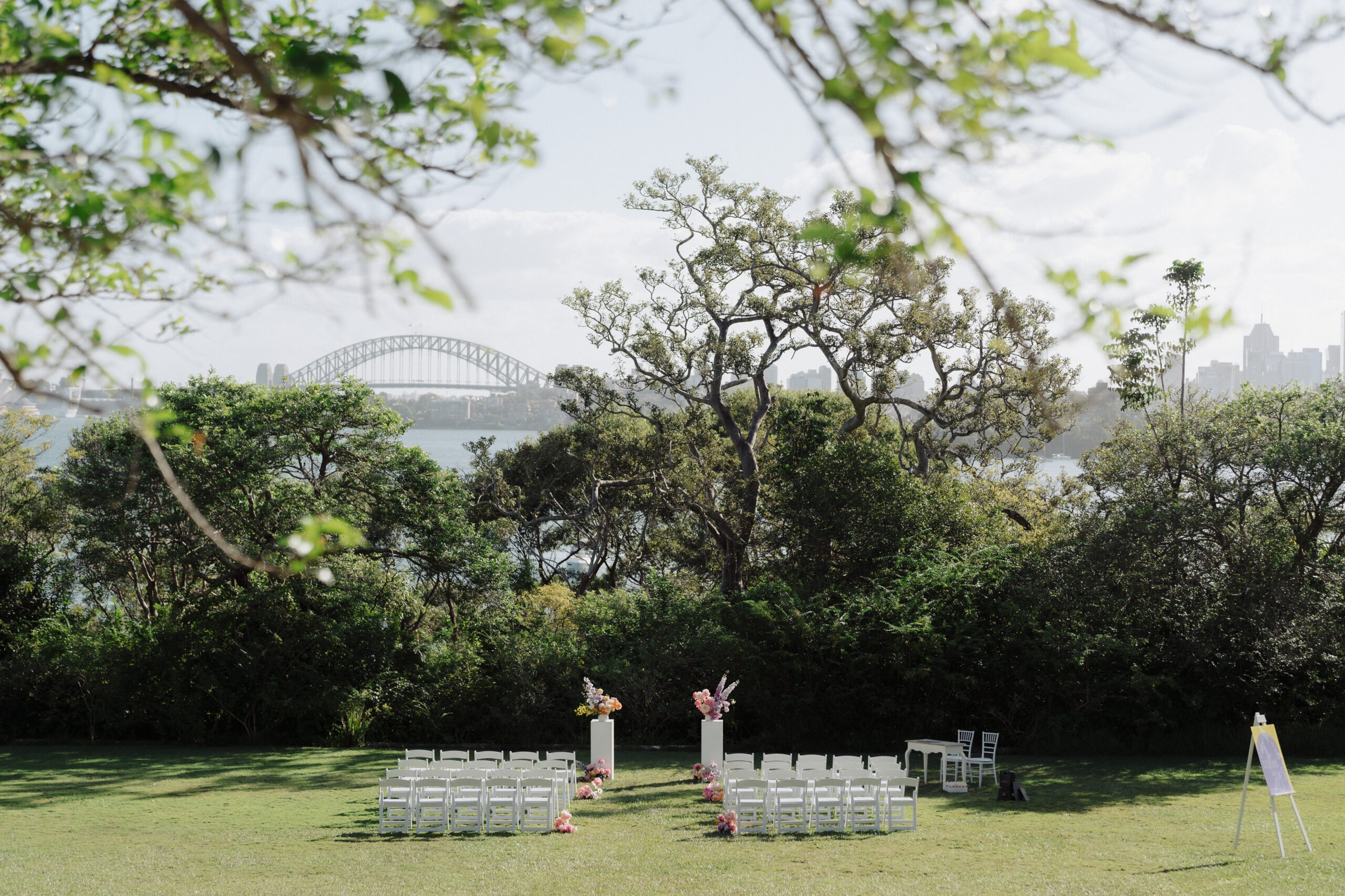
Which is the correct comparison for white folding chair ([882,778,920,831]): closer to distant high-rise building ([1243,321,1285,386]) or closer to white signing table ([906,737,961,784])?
white signing table ([906,737,961,784])

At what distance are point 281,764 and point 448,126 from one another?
12.6 m

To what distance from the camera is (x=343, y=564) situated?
15484 millimetres

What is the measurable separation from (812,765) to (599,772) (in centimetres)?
273

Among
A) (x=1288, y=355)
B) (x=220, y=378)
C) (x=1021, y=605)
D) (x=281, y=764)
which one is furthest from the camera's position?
(x=1288, y=355)

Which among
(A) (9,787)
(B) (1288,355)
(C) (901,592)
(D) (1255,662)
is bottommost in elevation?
(A) (9,787)

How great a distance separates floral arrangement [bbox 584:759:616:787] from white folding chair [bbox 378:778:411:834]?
2624 mm

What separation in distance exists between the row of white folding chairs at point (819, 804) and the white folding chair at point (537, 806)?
176 centimetres

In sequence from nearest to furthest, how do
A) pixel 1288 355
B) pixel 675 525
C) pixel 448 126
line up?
pixel 448 126
pixel 1288 355
pixel 675 525

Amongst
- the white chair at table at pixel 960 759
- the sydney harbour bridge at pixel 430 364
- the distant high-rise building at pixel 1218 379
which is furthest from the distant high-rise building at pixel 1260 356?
the sydney harbour bridge at pixel 430 364

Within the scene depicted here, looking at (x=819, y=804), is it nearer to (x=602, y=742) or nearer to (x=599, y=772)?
(x=599, y=772)

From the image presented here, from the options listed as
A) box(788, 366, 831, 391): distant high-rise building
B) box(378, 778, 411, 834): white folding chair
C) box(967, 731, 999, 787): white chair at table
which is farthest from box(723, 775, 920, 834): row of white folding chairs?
box(788, 366, 831, 391): distant high-rise building

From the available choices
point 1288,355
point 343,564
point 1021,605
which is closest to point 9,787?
point 343,564

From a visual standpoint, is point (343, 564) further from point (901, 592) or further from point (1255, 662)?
point (1255, 662)

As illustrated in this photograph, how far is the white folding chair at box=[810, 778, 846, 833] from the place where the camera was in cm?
977
